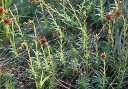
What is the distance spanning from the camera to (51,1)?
8.98 ft

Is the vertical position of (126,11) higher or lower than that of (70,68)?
higher

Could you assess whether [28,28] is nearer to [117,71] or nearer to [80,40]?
[80,40]

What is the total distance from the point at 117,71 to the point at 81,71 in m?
0.24

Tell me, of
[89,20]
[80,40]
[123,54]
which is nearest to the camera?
[123,54]

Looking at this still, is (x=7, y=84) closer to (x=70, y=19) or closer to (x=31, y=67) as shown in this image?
(x=31, y=67)

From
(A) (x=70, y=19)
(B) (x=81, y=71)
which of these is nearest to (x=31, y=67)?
(B) (x=81, y=71)

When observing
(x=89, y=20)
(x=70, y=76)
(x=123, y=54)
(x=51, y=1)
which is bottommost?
(x=70, y=76)

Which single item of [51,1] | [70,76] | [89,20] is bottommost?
[70,76]

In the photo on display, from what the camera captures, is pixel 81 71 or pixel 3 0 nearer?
pixel 81 71

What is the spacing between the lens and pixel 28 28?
2629mm

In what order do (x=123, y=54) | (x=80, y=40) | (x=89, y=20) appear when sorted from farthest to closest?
(x=89, y=20)
(x=80, y=40)
(x=123, y=54)

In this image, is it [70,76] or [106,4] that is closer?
[70,76]

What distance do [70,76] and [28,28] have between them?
0.67m

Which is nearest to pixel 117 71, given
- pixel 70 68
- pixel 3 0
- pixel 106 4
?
pixel 70 68
